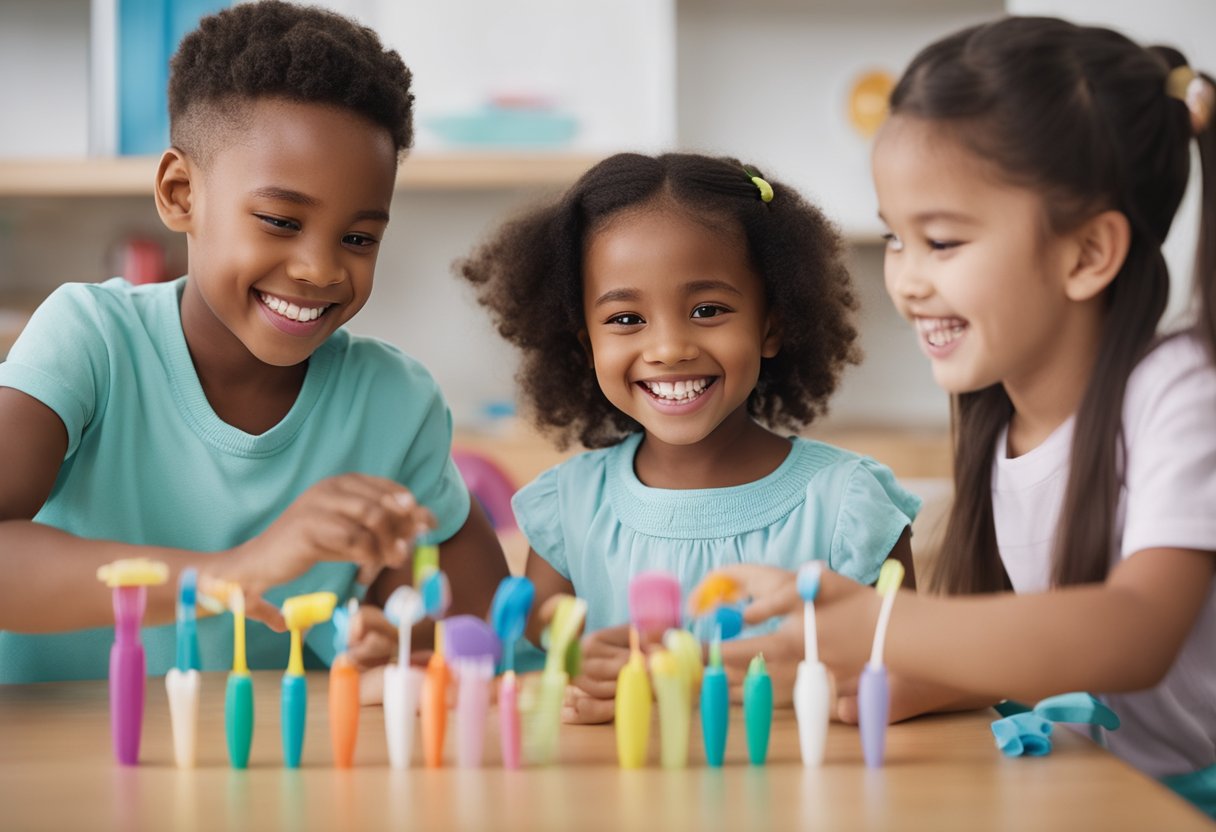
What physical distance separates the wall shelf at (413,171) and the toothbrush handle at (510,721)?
235 centimetres

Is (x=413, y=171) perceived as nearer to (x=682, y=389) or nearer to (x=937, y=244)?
(x=682, y=389)

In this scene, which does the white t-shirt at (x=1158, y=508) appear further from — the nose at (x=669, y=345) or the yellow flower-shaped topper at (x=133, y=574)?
the yellow flower-shaped topper at (x=133, y=574)

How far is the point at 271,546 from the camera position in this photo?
2.94 feet

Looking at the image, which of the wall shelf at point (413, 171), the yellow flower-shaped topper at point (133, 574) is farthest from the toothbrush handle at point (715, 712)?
the wall shelf at point (413, 171)

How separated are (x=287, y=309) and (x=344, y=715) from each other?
1.77 ft

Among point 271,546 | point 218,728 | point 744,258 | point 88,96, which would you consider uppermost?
point 88,96

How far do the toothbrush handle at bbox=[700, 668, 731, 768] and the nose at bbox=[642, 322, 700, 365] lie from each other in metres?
0.45

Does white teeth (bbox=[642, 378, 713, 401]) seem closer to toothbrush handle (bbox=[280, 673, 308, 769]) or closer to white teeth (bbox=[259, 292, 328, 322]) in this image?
white teeth (bbox=[259, 292, 328, 322])

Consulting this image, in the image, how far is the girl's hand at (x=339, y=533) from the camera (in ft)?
2.88

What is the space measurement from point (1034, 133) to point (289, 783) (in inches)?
26.4

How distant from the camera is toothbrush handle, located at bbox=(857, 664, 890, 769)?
30.2 inches

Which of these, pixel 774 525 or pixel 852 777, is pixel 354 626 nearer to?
pixel 852 777

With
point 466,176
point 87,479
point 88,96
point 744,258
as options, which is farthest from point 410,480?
point 88,96

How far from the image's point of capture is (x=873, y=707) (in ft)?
2.52
